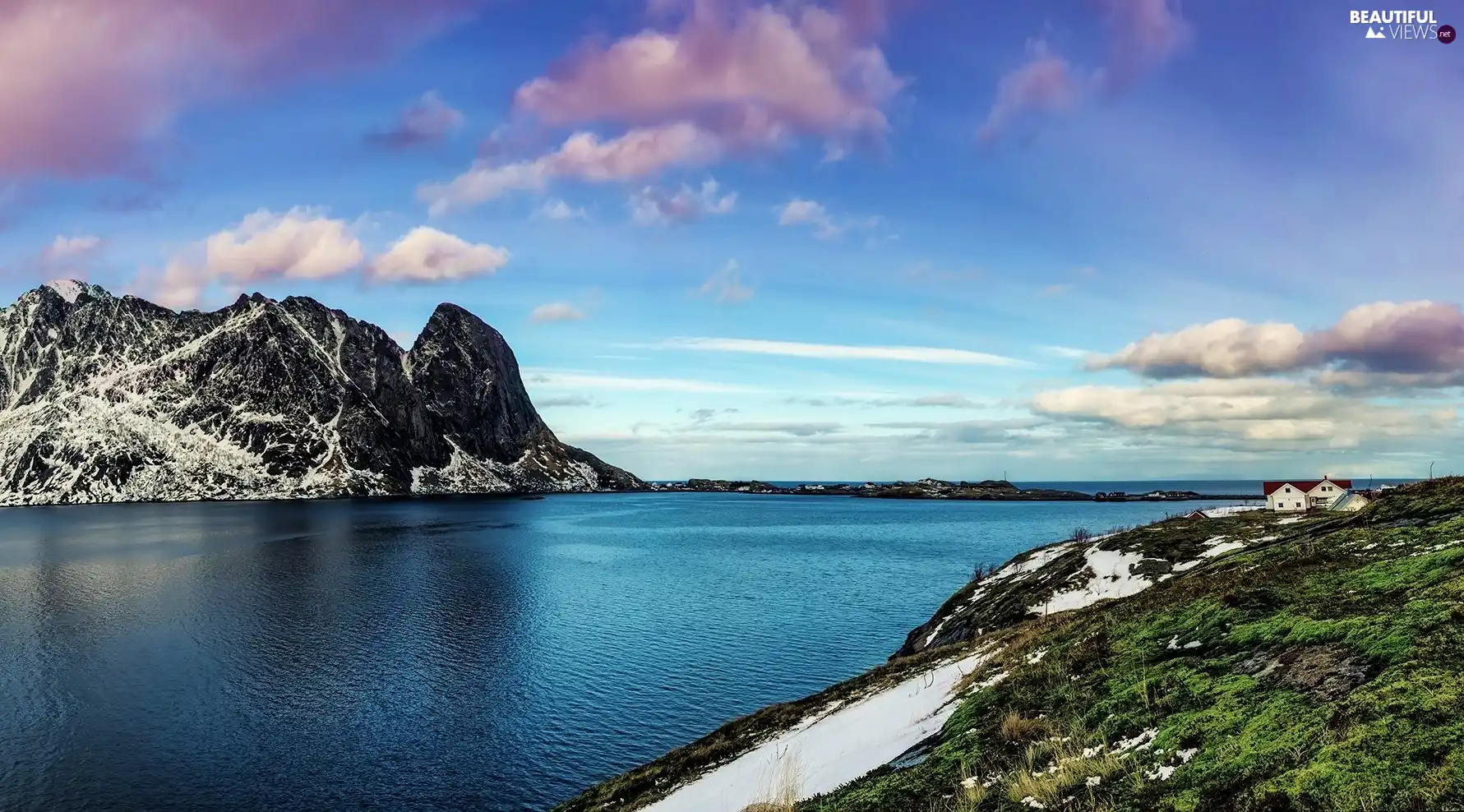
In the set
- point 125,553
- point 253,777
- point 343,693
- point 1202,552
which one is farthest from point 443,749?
point 125,553

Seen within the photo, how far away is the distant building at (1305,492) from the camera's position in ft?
350

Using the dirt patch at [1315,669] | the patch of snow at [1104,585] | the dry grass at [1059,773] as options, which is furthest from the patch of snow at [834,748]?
the patch of snow at [1104,585]

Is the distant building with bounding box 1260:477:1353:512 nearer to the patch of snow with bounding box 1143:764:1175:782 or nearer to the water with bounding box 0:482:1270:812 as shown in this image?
the water with bounding box 0:482:1270:812

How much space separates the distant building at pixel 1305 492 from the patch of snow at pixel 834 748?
10730 cm

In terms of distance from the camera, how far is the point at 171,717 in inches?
1740

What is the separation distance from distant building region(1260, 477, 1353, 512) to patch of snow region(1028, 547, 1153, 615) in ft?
257

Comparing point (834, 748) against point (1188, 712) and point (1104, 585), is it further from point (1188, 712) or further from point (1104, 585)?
point (1104, 585)

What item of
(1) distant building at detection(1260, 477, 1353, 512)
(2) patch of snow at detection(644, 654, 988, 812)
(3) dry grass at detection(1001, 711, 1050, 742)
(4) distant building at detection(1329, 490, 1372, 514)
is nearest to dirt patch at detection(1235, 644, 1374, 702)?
(3) dry grass at detection(1001, 711, 1050, 742)

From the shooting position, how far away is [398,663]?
55719mm

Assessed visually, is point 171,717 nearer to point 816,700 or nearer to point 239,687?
point 239,687

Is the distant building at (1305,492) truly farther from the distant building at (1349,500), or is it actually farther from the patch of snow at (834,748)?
the patch of snow at (834,748)

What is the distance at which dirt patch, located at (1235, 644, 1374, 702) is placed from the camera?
34.7ft

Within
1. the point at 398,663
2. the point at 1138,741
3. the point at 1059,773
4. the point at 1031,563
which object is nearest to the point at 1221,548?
the point at 1031,563

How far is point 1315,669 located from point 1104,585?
1384 inches
